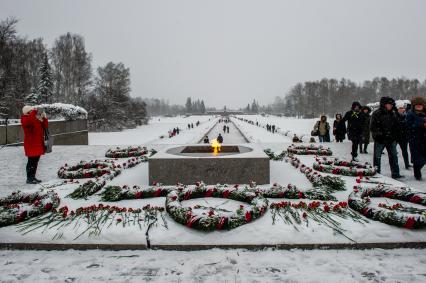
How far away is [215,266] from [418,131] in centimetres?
563

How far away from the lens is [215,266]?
11.1ft

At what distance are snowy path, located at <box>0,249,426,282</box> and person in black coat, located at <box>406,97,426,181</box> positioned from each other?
12.2 ft

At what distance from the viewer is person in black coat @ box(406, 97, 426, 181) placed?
21.7 ft

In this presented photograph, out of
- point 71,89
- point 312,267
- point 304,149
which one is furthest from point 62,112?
point 71,89

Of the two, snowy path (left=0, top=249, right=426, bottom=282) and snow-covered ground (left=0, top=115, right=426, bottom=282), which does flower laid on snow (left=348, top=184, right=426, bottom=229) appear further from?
snowy path (left=0, top=249, right=426, bottom=282)

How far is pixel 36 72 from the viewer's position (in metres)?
43.3

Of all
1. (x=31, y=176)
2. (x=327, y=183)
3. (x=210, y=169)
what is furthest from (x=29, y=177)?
(x=327, y=183)

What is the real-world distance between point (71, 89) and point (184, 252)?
43401 millimetres

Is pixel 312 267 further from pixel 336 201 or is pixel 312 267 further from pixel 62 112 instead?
pixel 62 112

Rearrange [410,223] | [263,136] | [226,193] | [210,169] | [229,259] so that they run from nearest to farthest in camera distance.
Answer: [229,259], [410,223], [226,193], [210,169], [263,136]

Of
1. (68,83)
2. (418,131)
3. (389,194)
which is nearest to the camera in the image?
(389,194)

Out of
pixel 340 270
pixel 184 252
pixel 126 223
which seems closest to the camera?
pixel 340 270

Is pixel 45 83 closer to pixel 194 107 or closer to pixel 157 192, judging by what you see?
pixel 157 192

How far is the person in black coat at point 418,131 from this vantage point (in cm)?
662
